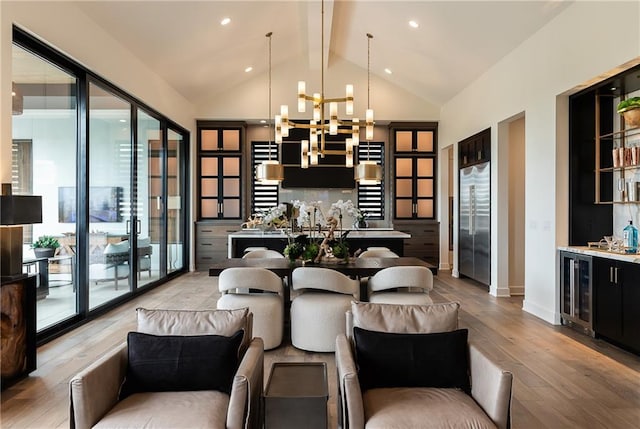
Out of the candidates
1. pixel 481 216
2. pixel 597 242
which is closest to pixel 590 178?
pixel 597 242

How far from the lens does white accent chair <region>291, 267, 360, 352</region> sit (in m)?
3.90

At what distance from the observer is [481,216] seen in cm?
723

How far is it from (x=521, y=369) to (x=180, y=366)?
2.80 meters

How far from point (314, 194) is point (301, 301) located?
6003mm

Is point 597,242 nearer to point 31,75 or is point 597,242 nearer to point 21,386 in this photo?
point 21,386

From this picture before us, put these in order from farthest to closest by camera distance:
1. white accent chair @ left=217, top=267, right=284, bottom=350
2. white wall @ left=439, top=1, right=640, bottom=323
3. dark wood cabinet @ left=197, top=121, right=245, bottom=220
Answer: dark wood cabinet @ left=197, top=121, right=245, bottom=220 < white wall @ left=439, top=1, right=640, bottom=323 < white accent chair @ left=217, top=267, right=284, bottom=350

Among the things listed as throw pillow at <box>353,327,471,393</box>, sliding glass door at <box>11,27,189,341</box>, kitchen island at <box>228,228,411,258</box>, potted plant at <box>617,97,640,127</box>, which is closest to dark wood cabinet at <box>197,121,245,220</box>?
sliding glass door at <box>11,27,189,341</box>

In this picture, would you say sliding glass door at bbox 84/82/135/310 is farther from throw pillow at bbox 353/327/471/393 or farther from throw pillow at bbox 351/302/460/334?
throw pillow at bbox 353/327/471/393

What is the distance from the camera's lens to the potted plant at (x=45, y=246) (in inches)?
169

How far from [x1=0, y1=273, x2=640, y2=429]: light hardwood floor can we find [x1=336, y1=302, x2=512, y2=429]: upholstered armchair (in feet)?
2.30

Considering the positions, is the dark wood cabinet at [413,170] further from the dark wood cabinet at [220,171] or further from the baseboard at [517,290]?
the dark wood cabinet at [220,171]

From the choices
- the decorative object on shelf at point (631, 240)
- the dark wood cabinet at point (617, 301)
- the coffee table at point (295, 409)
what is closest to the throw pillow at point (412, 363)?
the coffee table at point (295, 409)

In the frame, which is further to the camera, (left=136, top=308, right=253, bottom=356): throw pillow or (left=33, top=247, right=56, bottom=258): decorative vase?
(left=33, top=247, right=56, bottom=258): decorative vase

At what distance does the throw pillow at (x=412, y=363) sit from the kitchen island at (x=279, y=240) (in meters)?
4.24
